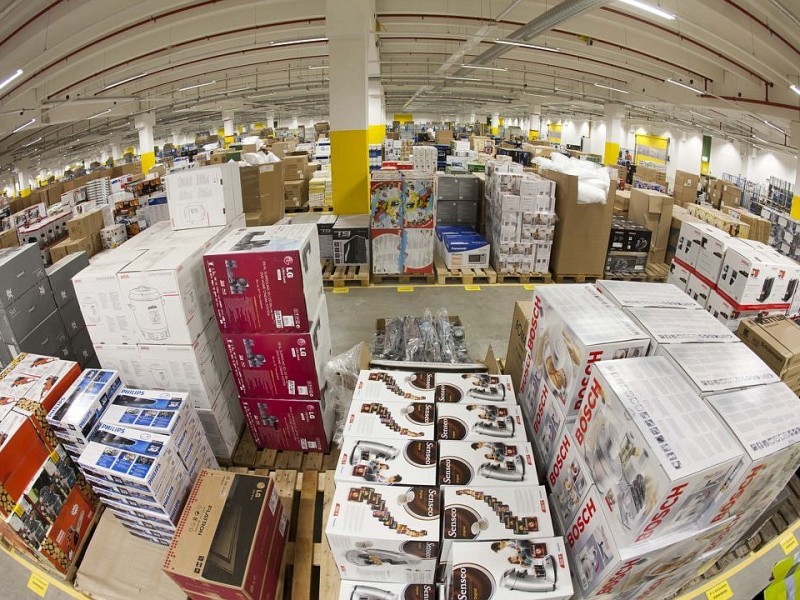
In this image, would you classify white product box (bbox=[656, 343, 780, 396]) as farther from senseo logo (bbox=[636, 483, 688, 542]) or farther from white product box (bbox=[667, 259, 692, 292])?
white product box (bbox=[667, 259, 692, 292])

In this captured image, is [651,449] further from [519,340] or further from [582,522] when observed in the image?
[519,340]

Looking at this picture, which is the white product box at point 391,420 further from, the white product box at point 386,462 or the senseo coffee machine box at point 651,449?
the senseo coffee machine box at point 651,449

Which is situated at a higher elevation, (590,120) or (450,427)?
(590,120)

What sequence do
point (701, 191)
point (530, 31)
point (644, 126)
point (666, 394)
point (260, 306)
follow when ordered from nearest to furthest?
point (666, 394)
point (260, 306)
point (530, 31)
point (701, 191)
point (644, 126)

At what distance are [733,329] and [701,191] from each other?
1770 centimetres

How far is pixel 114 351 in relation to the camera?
264cm

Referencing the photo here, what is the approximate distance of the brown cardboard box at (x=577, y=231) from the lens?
6.47m

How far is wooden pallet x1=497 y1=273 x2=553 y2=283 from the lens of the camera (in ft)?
22.9

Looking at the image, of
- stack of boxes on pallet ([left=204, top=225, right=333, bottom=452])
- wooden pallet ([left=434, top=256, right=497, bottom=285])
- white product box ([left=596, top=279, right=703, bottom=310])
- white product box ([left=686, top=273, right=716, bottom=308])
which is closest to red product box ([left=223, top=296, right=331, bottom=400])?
stack of boxes on pallet ([left=204, top=225, right=333, bottom=452])

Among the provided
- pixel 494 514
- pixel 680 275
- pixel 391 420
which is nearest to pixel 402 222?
pixel 680 275

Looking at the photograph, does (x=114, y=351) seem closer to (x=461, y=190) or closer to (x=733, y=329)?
(x=733, y=329)

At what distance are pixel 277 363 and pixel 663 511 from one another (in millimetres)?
2131

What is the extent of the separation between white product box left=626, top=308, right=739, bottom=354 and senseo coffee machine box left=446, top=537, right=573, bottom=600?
41.2 inches

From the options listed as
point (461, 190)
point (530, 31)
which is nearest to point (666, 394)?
point (461, 190)
